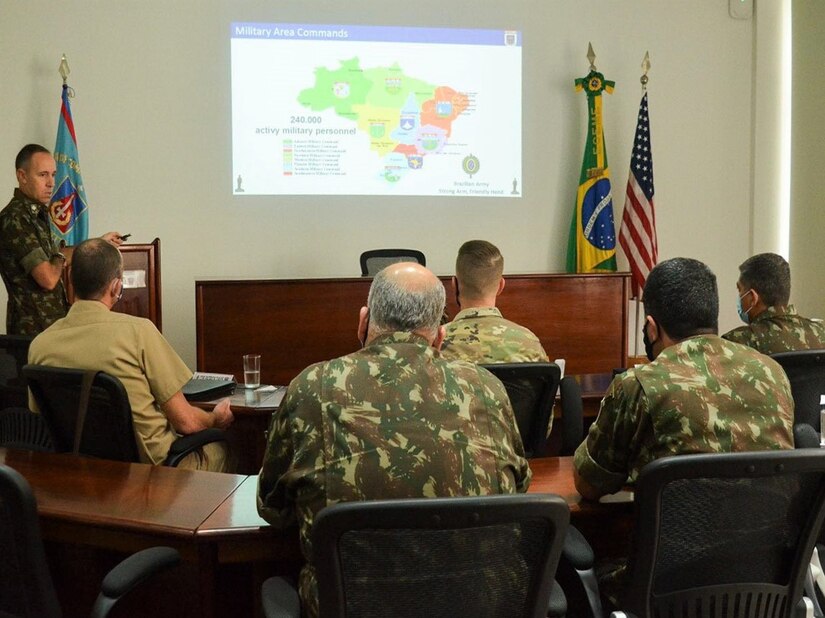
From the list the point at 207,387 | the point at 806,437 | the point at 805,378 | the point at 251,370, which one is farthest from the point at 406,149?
the point at 806,437

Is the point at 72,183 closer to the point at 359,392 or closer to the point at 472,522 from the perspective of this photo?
the point at 359,392

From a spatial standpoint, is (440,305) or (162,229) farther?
(162,229)

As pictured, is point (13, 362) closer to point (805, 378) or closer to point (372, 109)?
point (805, 378)

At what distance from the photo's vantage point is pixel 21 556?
4.89 feet

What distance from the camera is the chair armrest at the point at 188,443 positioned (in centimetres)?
267

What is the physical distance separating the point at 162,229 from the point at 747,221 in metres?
4.51

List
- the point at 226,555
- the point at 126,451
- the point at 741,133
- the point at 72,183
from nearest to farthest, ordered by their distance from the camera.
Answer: the point at 226,555
the point at 126,451
the point at 72,183
the point at 741,133

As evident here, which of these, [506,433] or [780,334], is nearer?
[506,433]

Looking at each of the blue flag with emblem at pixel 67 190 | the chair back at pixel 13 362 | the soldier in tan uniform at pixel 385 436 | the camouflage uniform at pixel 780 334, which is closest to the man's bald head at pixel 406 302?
the soldier in tan uniform at pixel 385 436

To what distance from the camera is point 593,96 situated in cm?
607

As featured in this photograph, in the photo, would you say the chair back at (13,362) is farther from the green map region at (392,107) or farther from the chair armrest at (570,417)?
the green map region at (392,107)

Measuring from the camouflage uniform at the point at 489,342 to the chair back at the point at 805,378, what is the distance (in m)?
0.77

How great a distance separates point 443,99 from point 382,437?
189 inches

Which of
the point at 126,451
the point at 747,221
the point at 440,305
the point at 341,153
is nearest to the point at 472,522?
the point at 440,305
